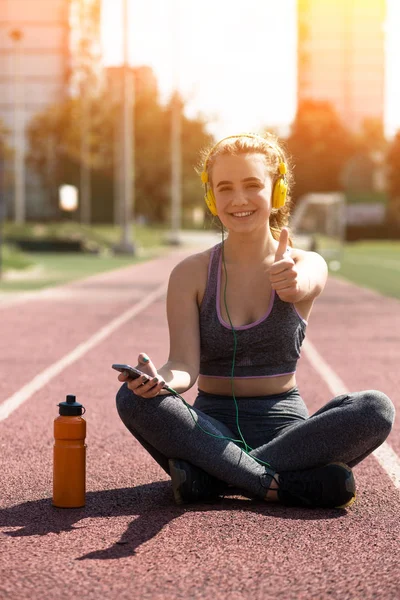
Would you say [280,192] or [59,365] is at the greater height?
[280,192]

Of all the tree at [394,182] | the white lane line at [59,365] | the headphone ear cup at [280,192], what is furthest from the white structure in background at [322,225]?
the tree at [394,182]

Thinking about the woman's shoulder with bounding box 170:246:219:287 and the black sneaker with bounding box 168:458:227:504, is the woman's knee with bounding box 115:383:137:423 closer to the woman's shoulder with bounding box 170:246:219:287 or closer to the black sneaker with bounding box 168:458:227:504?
the black sneaker with bounding box 168:458:227:504

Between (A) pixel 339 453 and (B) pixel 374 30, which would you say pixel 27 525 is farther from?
(B) pixel 374 30

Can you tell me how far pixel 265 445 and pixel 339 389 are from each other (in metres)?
4.39

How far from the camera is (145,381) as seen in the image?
5.10 metres

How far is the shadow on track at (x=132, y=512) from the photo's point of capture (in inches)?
196

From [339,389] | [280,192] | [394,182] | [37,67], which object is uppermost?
[280,192]

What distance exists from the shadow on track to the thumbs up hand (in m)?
0.99

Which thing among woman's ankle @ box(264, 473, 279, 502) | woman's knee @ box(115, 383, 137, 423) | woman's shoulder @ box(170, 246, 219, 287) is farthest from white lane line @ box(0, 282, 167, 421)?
woman's ankle @ box(264, 473, 279, 502)

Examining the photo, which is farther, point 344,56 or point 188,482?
point 344,56

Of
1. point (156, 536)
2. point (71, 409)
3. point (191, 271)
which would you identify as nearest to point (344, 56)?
point (191, 271)

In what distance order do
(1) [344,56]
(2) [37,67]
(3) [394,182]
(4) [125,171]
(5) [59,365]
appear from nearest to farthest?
(5) [59,365] → (4) [125,171] → (3) [394,182] → (2) [37,67] → (1) [344,56]

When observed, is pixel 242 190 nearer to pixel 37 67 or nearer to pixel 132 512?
pixel 132 512

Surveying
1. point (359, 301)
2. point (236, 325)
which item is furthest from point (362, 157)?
point (236, 325)
